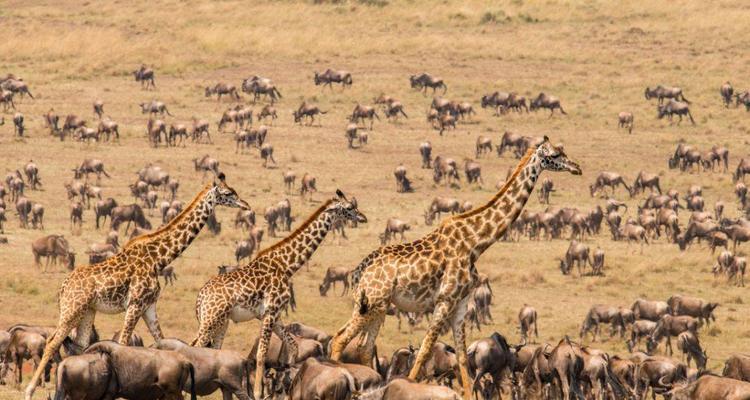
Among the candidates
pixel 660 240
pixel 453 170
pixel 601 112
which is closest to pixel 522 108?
pixel 601 112

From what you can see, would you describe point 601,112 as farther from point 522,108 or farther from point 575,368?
point 575,368

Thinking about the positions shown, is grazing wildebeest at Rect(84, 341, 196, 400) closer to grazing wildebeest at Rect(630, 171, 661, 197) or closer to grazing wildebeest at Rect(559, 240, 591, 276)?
grazing wildebeest at Rect(559, 240, 591, 276)

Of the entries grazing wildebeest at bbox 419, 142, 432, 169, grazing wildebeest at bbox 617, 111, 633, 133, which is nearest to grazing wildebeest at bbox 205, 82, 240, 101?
grazing wildebeest at bbox 419, 142, 432, 169

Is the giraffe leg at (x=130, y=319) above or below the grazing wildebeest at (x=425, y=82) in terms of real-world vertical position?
above

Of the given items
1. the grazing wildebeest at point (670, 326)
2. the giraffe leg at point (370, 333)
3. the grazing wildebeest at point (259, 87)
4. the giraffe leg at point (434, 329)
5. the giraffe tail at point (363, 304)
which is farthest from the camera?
the grazing wildebeest at point (259, 87)

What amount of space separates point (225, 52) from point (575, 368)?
7252 centimetres

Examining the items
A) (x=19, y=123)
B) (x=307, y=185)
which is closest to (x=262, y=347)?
(x=307, y=185)

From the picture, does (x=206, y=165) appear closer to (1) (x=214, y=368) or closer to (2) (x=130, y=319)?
(2) (x=130, y=319)

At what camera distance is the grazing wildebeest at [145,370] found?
17625 millimetres

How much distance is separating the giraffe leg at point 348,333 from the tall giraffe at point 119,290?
8.85ft

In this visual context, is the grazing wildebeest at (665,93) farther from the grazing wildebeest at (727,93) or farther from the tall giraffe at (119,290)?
the tall giraffe at (119,290)

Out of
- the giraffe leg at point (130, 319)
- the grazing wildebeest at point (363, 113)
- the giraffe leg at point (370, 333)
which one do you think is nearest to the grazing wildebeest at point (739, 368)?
the giraffe leg at point (370, 333)

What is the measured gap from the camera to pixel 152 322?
68.9ft

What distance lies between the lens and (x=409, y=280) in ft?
64.2
